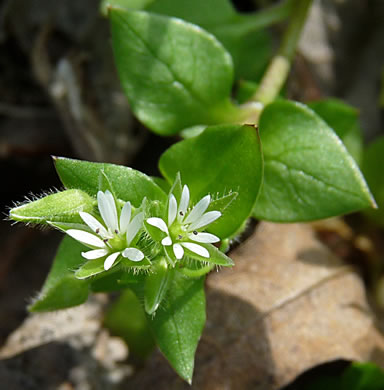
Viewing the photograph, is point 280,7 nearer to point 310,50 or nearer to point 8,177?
point 310,50

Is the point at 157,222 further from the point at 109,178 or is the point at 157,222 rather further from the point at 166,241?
the point at 109,178

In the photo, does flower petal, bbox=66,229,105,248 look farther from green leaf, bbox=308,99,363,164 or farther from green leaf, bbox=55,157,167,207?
green leaf, bbox=308,99,363,164

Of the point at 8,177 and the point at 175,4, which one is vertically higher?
the point at 175,4

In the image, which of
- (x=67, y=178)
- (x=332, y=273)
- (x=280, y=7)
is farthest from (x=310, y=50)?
(x=67, y=178)

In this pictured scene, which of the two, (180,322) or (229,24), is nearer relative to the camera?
(180,322)

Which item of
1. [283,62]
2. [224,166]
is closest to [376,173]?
[283,62]

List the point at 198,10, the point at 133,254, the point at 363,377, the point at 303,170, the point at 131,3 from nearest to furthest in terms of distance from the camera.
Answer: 1. the point at 133,254
2. the point at 303,170
3. the point at 363,377
4. the point at 131,3
5. the point at 198,10

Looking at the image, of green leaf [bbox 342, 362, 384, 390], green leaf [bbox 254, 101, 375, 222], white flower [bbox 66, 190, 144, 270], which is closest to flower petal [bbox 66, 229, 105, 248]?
white flower [bbox 66, 190, 144, 270]

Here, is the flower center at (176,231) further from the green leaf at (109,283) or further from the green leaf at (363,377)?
the green leaf at (363,377)
